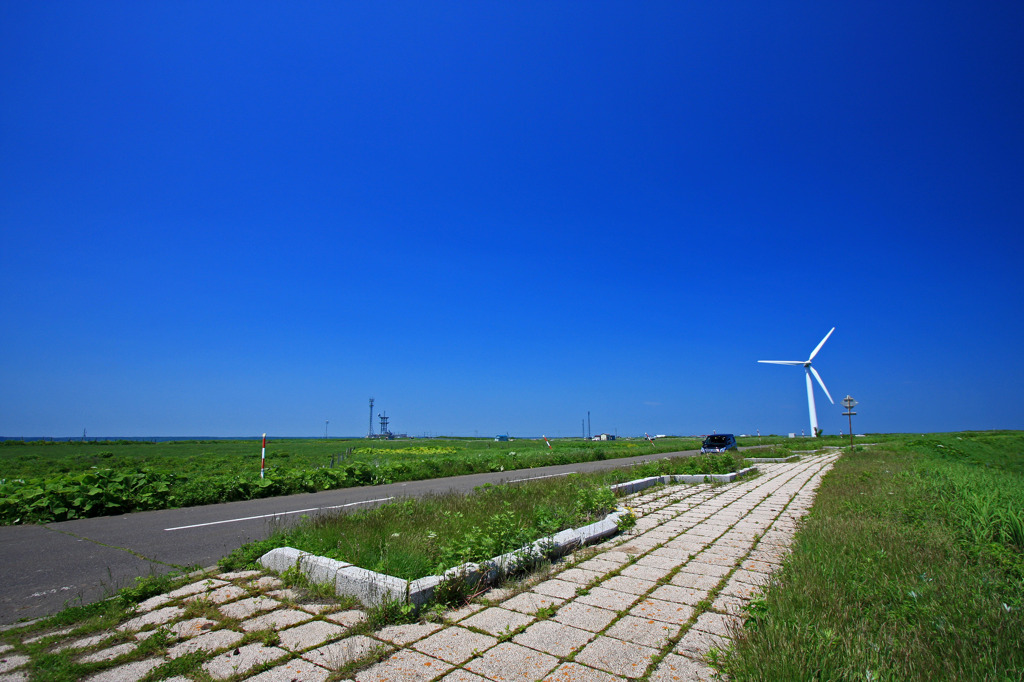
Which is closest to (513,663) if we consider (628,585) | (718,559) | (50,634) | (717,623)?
→ (717,623)

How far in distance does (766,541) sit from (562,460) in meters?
21.8

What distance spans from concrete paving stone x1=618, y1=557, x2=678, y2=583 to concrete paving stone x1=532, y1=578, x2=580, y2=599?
0.74 m

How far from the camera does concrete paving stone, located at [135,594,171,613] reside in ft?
15.2

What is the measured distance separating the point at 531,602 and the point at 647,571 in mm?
1685

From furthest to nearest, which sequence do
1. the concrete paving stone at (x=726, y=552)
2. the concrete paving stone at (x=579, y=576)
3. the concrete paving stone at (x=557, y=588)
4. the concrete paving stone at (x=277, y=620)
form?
the concrete paving stone at (x=726, y=552) → the concrete paving stone at (x=579, y=576) → the concrete paving stone at (x=557, y=588) → the concrete paving stone at (x=277, y=620)

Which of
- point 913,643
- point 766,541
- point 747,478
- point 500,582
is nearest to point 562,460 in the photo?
point 747,478

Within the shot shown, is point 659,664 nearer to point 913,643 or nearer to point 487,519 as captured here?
point 913,643

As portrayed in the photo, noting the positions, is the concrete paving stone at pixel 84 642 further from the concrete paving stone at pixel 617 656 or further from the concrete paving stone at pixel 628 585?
the concrete paving stone at pixel 628 585

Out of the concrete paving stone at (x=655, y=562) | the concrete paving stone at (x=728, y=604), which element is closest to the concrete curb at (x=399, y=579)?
the concrete paving stone at (x=655, y=562)

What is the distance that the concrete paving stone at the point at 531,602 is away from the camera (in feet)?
14.4

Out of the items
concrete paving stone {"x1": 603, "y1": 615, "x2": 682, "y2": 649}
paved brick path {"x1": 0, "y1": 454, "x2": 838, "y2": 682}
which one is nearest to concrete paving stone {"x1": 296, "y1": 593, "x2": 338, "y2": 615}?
paved brick path {"x1": 0, "y1": 454, "x2": 838, "y2": 682}

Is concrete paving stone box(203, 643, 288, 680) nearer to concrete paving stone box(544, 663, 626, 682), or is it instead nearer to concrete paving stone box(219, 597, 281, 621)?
concrete paving stone box(219, 597, 281, 621)

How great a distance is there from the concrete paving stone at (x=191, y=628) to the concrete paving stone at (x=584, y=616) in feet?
9.62

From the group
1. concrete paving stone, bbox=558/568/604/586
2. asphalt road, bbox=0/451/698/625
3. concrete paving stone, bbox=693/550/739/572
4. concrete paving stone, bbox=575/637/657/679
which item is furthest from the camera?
concrete paving stone, bbox=693/550/739/572
